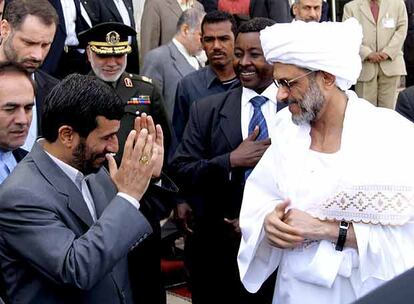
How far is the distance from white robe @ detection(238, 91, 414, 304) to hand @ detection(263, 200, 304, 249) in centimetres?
7

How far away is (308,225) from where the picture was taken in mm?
2885

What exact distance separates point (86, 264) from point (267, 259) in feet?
3.19

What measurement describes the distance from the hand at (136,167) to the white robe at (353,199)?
61 centimetres

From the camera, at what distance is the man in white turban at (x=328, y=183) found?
2818 millimetres

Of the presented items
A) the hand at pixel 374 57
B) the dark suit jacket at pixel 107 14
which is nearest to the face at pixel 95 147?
the dark suit jacket at pixel 107 14

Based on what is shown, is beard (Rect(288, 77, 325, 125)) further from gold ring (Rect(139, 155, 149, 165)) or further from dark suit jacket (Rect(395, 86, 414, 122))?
dark suit jacket (Rect(395, 86, 414, 122))

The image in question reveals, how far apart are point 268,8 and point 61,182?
548 cm

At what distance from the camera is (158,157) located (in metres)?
2.97

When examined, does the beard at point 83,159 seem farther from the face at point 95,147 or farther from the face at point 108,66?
the face at point 108,66

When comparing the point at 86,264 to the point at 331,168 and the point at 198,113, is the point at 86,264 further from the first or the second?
the point at 198,113

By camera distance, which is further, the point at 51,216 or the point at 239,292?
the point at 239,292

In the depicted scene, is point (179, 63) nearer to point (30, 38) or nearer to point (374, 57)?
point (30, 38)

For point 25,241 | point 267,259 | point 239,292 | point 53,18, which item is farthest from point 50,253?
point 53,18

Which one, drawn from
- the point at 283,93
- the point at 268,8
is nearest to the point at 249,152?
the point at 283,93
